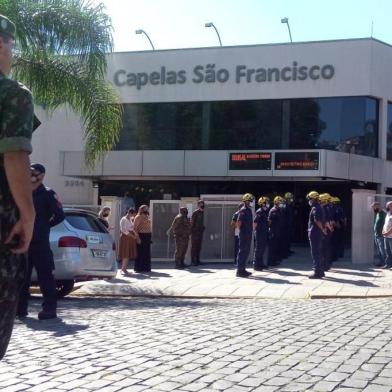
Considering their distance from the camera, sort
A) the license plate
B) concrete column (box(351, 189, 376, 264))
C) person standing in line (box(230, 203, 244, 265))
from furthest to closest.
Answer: concrete column (box(351, 189, 376, 264)) < person standing in line (box(230, 203, 244, 265)) < the license plate

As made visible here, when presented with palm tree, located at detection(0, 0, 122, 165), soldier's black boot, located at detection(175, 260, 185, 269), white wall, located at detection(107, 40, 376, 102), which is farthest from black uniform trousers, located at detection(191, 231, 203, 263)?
white wall, located at detection(107, 40, 376, 102)

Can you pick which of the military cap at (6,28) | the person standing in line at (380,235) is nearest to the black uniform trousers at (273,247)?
the person standing in line at (380,235)

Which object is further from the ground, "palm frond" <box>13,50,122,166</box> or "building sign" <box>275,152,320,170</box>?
"palm frond" <box>13,50,122,166</box>

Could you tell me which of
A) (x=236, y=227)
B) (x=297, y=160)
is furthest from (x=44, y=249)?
(x=297, y=160)

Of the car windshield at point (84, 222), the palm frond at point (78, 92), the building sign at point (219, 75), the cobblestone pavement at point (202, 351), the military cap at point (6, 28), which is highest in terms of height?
the building sign at point (219, 75)

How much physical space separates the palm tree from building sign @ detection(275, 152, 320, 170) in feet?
36.9

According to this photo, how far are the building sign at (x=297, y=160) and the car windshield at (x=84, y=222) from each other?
571 inches

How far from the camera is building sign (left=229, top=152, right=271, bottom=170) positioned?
1068 inches

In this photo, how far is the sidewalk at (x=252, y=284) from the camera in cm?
1280

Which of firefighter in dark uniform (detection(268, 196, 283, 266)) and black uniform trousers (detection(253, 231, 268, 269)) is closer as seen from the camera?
black uniform trousers (detection(253, 231, 268, 269))

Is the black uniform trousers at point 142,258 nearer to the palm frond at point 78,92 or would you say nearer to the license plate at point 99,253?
the palm frond at point 78,92

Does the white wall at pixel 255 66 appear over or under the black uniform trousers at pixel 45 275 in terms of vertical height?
over

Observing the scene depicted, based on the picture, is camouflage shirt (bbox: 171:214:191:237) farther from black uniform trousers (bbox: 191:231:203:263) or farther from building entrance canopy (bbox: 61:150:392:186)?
building entrance canopy (bbox: 61:150:392:186)

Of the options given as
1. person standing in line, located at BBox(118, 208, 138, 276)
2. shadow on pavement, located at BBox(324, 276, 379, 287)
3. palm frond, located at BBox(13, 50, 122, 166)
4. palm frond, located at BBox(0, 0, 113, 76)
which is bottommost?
shadow on pavement, located at BBox(324, 276, 379, 287)
